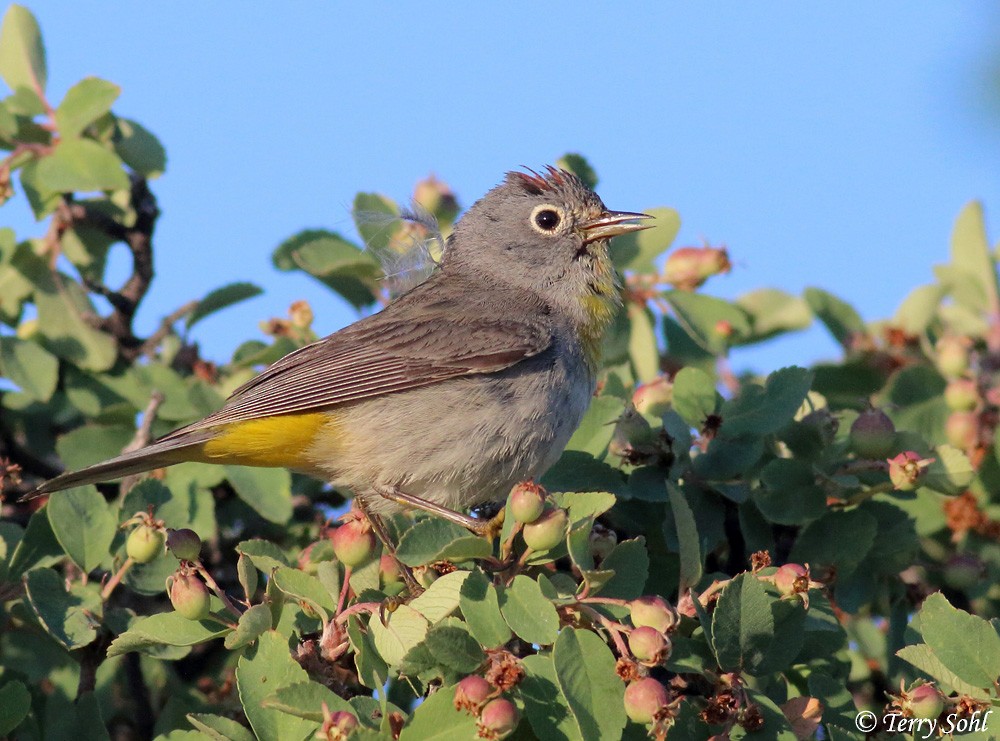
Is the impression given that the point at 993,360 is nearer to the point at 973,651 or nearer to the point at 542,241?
the point at 542,241

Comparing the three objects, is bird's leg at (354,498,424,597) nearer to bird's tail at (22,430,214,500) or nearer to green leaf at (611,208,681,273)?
bird's tail at (22,430,214,500)

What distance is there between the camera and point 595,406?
4184mm

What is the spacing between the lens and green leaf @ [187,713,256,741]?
9.61ft

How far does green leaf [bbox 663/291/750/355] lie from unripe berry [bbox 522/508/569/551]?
6.86 ft

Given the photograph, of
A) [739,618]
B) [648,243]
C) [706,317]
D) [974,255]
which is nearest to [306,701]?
[739,618]

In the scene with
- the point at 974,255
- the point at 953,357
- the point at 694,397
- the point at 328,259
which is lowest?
the point at 328,259

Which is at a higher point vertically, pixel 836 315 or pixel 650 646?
pixel 836 315

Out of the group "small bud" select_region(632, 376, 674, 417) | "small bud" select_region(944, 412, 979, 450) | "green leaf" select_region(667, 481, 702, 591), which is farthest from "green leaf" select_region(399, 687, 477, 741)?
"small bud" select_region(944, 412, 979, 450)

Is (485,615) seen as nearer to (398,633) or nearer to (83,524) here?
(398,633)

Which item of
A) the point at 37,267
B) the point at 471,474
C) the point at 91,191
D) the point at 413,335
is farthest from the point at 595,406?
the point at 37,267

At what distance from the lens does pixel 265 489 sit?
170 inches

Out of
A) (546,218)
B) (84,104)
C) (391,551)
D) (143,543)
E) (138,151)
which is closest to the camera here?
(391,551)

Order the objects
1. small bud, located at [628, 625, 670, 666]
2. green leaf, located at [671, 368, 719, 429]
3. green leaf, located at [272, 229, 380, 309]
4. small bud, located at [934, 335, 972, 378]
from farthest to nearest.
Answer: green leaf, located at [272, 229, 380, 309]
small bud, located at [934, 335, 972, 378]
green leaf, located at [671, 368, 719, 429]
small bud, located at [628, 625, 670, 666]

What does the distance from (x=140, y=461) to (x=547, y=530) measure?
6.21ft
